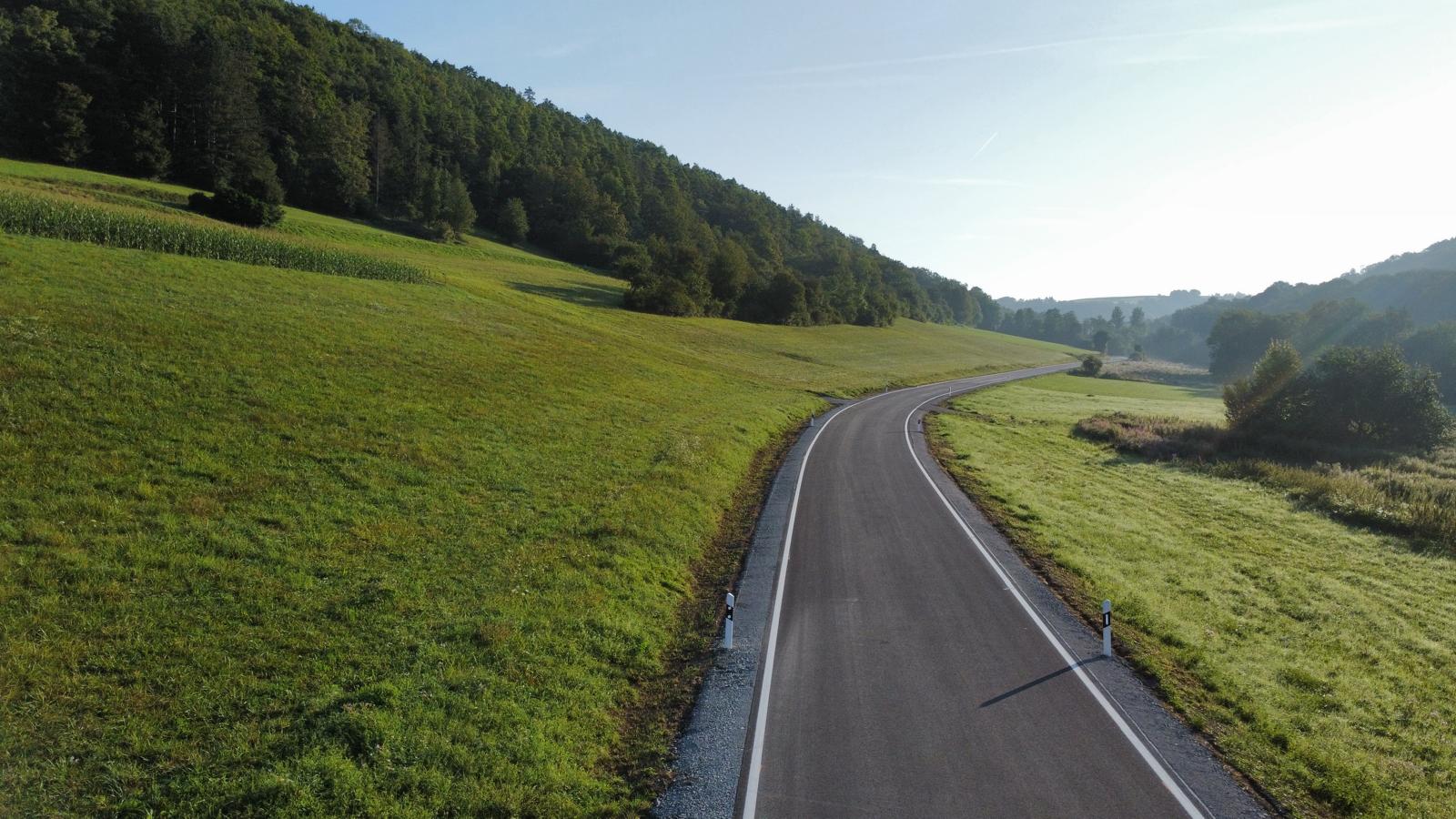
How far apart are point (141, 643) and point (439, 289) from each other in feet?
119

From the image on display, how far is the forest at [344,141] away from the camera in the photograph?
61.6 meters

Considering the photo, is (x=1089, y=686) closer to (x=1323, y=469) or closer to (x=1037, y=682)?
(x=1037, y=682)

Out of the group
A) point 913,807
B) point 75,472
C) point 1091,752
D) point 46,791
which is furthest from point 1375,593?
point 75,472

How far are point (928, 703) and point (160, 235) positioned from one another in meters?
40.7

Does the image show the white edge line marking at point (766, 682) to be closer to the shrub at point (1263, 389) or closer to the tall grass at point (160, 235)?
the tall grass at point (160, 235)

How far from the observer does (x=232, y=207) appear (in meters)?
43.3

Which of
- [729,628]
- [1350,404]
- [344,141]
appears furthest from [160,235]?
[1350,404]

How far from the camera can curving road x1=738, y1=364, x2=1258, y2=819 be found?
805cm

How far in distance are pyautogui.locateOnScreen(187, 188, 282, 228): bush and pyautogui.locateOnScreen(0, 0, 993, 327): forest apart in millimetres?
234

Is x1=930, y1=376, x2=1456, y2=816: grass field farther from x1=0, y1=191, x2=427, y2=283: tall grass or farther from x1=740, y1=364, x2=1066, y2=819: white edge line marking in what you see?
x1=0, y1=191, x2=427, y2=283: tall grass

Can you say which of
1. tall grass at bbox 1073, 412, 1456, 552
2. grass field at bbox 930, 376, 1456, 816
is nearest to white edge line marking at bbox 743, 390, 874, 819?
grass field at bbox 930, 376, 1456, 816

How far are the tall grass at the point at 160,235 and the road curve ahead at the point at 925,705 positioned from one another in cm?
3549

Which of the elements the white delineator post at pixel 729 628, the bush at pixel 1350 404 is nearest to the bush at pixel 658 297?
the bush at pixel 1350 404

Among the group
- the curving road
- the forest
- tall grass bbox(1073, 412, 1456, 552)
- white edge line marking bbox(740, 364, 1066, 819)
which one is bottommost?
white edge line marking bbox(740, 364, 1066, 819)
